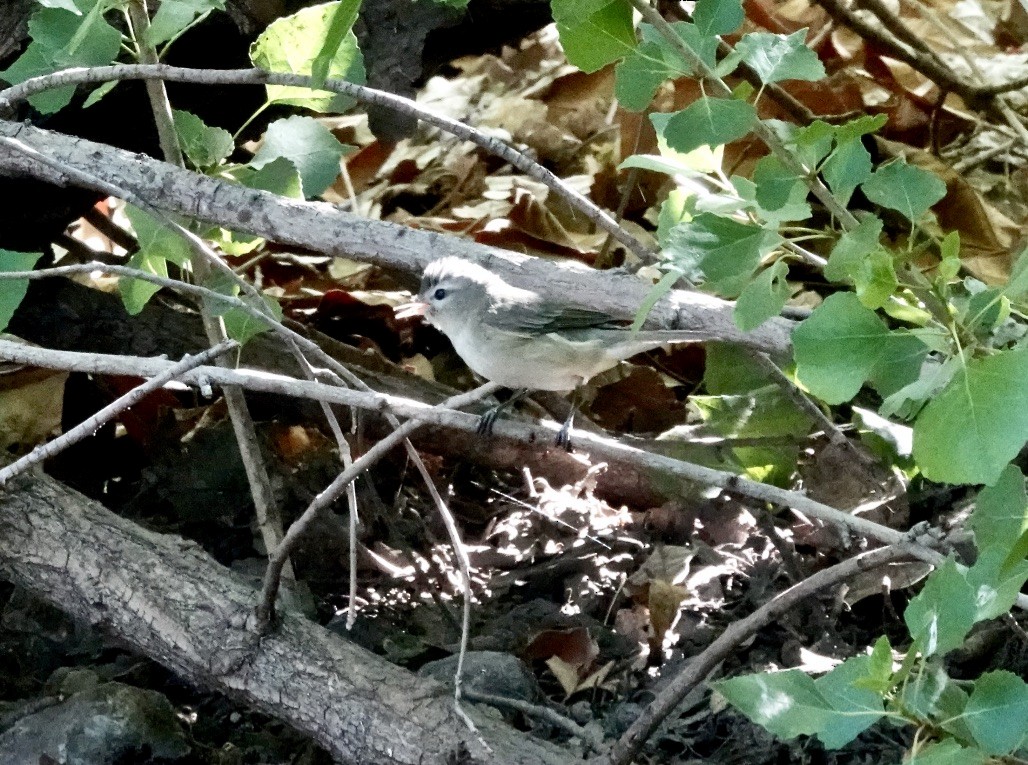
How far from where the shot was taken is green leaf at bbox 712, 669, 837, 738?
60.2 inches

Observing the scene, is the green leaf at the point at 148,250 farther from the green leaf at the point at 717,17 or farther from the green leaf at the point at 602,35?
the green leaf at the point at 717,17

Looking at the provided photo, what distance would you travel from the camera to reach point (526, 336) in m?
3.21

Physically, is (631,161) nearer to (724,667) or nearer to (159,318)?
(724,667)

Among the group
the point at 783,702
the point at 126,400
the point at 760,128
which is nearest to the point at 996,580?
the point at 783,702

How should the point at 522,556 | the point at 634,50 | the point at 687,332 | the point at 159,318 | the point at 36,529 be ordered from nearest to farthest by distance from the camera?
the point at 634,50 < the point at 687,332 < the point at 36,529 < the point at 522,556 < the point at 159,318

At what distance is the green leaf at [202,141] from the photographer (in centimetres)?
287

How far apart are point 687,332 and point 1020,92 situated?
12.1 feet

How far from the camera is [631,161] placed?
6.41 feet

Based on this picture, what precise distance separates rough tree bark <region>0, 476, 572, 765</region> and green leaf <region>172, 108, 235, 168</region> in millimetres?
954

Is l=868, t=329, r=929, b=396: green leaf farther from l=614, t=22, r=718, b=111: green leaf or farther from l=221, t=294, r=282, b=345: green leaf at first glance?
l=221, t=294, r=282, b=345: green leaf

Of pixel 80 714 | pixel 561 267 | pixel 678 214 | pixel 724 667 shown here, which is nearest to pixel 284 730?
pixel 80 714

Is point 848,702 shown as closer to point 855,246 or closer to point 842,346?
point 842,346

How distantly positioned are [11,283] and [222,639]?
3.18 feet

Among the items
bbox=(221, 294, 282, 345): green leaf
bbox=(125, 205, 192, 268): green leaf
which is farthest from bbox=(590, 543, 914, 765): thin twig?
bbox=(125, 205, 192, 268): green leaf
